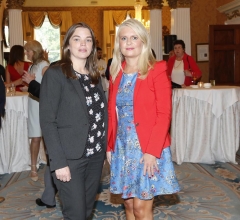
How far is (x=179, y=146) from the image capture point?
5387 millimetres

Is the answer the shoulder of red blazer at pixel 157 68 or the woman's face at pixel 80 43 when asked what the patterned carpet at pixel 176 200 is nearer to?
the shoulder of red blazer at pixel 157 68

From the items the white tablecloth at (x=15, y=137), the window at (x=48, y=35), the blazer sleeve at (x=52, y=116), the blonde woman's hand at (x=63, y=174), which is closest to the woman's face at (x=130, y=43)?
the blazer sleeve at (x=52, y=116)

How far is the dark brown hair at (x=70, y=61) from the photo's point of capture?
7.17ft

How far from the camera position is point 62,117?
2154 millimetres

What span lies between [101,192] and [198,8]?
29.1 feet

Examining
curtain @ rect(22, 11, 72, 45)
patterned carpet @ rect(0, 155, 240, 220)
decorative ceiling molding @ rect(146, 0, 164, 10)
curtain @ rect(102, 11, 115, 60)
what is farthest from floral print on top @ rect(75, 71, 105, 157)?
curtain @ rect(22, 11, 72, 45)

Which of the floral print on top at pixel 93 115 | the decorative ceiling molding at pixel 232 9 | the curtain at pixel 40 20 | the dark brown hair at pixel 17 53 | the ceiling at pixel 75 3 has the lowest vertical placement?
the floral print on top at pixel 93 115

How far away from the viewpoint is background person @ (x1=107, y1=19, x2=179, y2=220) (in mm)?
2281

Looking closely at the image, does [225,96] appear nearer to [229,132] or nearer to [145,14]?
[229,132]

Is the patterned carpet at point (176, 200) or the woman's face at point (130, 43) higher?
the woman's face at point (130, 43)

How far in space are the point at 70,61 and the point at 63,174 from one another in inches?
26.0

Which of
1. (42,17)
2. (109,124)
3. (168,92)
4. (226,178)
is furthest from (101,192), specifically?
(42,17)

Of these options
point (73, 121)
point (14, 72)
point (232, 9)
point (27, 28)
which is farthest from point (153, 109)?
point (27, 28)

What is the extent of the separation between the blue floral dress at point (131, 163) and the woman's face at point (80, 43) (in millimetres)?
328
